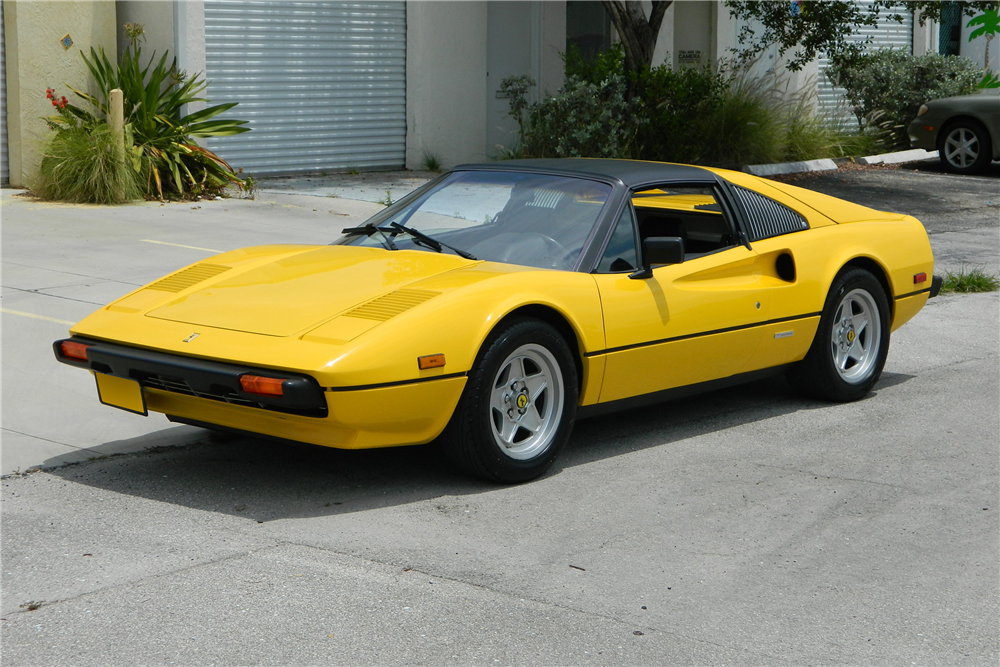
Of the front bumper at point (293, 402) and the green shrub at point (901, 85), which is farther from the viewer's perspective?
the green shrub at point (901, 85)

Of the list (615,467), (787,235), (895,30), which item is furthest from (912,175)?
(615,467)

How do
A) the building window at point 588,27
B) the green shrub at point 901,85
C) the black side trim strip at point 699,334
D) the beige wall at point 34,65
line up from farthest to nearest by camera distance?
the green shrub at point 901,85
the building window at point 588,27
the beige wall at point 34,65
the black side trim strip at point 699,334

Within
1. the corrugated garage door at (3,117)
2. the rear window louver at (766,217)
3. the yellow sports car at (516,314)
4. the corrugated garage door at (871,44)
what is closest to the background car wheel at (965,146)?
the corrugated garage door at (871,44)

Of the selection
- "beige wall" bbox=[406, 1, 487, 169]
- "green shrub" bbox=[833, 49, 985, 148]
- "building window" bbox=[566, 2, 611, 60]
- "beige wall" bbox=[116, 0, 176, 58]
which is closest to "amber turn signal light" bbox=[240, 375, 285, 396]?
"beige wall" bbox=[116, 0, 176, 58]

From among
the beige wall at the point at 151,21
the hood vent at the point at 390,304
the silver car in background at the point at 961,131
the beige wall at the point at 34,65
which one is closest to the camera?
the hood vent at the point at 390,304

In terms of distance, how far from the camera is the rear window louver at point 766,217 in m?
6.00

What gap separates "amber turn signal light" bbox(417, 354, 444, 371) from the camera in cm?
441

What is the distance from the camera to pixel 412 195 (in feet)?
19.3

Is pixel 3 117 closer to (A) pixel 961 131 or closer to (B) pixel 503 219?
(B) pixel 503 219

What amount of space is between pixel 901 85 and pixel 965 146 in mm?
2505

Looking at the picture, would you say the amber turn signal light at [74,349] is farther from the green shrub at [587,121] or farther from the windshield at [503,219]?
the green shrub at [587,121]

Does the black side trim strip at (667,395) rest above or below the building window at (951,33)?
below

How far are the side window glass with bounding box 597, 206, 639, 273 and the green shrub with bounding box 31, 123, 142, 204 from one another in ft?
27.3

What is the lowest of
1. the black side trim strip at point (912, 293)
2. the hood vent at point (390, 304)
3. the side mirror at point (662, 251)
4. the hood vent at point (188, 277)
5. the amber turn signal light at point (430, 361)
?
the amber turn signal light at point (430, 361)
